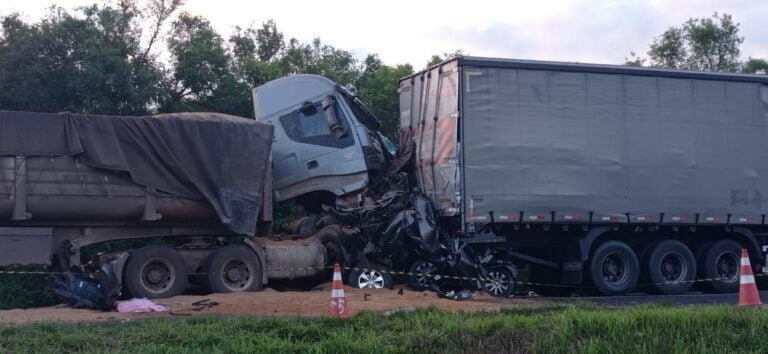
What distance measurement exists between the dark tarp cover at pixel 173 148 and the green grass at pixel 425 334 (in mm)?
4506

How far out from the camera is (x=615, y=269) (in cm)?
1725

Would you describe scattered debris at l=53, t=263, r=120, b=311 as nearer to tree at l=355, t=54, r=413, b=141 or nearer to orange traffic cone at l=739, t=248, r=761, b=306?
orange traffic cone at l=739, t=248, r=761, b=306

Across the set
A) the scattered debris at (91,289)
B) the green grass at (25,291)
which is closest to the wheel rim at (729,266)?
the scattered debris at (91,289)

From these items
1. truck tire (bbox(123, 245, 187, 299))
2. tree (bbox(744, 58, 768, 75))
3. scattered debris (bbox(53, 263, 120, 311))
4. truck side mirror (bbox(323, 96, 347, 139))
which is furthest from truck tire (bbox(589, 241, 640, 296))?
tree (bbox(744, 58, 768, 75))

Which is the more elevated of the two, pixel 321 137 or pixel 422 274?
pixel 321 137

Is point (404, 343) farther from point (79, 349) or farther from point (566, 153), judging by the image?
point (566, 153)

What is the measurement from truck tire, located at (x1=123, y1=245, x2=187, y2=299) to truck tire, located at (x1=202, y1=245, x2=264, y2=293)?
Result: 0.42m

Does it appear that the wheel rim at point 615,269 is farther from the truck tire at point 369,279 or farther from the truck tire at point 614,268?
the truck tire at point 369,279

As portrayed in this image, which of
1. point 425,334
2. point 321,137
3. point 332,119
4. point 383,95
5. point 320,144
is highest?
point 383,95

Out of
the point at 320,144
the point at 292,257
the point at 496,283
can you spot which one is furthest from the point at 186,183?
the point at 496,283

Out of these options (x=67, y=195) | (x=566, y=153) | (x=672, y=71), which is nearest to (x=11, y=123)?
(x=67, y=195)

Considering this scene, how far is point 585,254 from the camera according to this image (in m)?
16.6

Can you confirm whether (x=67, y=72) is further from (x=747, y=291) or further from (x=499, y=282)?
(x=747, y=291)

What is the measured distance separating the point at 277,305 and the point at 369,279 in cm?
320
